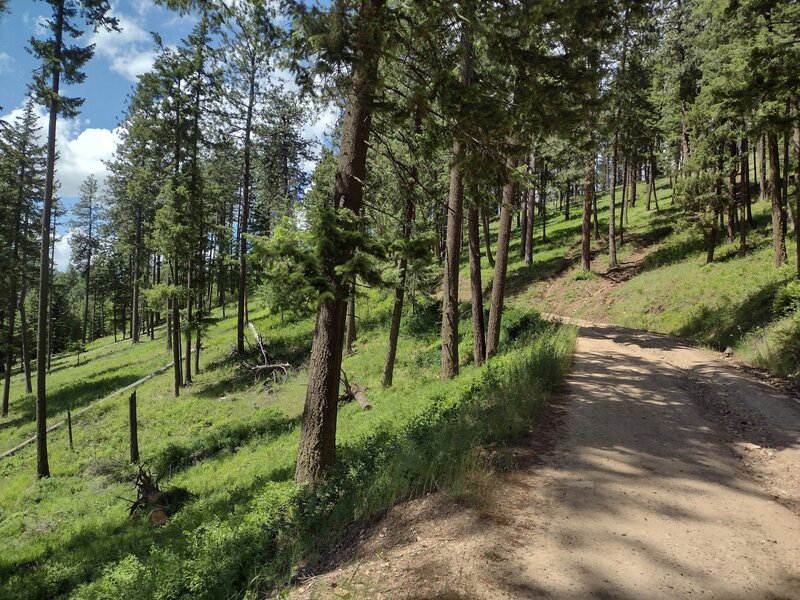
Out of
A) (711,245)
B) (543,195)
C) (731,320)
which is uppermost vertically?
(543,195)

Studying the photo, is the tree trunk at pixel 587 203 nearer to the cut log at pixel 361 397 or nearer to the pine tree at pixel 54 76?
the cut log at pixel 361 397

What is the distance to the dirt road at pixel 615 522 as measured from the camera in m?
3.59

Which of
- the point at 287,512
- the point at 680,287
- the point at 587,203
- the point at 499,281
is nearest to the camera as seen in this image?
the point at 287,512

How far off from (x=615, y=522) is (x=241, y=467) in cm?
1135

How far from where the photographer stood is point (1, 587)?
8938 mm

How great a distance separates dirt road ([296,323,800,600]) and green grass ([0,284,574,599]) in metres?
0.73

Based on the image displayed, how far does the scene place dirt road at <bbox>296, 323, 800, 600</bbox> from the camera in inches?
141

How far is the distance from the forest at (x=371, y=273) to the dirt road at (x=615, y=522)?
51 cm

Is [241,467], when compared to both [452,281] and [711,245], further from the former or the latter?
[711,245]

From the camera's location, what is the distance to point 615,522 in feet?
14.5

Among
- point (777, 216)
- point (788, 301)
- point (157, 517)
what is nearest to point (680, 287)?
point (777, 216)

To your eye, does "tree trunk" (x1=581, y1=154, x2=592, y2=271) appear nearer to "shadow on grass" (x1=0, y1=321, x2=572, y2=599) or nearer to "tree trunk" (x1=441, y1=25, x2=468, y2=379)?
"tree trunk" (x1=441, y1=25, x2=468, y2=379)


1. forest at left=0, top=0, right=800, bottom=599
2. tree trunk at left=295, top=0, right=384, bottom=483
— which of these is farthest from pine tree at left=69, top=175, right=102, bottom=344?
tree trunk at left=295, top=0, right=384, bottom=483

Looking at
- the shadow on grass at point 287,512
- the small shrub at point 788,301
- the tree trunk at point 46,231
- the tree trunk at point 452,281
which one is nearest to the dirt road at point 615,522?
the shadow on grass at point 287,512
